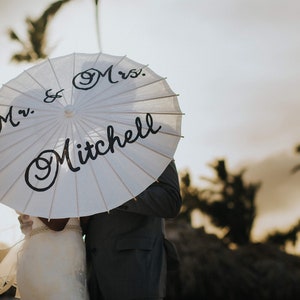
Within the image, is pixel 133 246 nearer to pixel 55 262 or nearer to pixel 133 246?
pixel 133 246

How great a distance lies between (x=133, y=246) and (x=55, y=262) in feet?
1.76

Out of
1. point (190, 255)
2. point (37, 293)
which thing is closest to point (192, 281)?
point (190, 255)

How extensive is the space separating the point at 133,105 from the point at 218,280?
16.2 metres

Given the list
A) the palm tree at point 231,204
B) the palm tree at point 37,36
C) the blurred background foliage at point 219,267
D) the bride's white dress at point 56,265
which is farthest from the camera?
the palm tree at point 231,204

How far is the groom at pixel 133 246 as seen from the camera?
472 cm

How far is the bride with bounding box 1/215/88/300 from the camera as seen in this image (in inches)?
191

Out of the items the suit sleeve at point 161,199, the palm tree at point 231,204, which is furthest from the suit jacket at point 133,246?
the palm tree at point 231,204

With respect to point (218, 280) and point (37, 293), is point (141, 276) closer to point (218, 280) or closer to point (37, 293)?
point (37, 293)

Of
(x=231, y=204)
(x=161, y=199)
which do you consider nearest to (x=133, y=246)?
(x=161, y=199)

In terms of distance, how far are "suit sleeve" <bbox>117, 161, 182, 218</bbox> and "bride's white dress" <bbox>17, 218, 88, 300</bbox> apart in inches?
18.1

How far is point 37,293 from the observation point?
16.1ft

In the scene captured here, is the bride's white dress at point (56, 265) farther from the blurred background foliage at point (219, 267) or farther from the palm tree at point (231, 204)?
the palm tree at point (231, 204)

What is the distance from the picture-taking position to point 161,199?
4.71m

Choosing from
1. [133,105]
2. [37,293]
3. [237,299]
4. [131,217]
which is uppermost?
[133,105]
